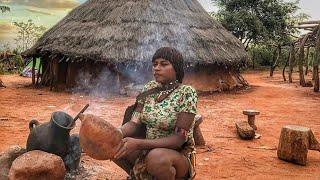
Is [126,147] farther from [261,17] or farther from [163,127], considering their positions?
[261,17]

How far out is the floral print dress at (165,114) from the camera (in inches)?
108

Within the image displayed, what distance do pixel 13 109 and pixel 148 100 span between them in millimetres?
6393

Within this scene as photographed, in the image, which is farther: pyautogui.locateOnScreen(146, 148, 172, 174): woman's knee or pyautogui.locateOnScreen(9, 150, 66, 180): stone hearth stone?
pyautogui.locateOnScreen(9, 150, 66, 180): stone hearth stone

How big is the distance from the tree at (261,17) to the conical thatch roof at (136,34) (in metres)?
10.5

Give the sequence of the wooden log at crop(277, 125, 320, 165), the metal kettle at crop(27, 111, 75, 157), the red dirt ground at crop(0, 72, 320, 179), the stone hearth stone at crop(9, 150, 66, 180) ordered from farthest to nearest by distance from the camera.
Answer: the wooden log at crop(277, 125, 320, 165) → the red dirt ground at crop(0, 72, 320, 179) → the metal kettle at crop(27, 111, 75, 157) → the stone hearth stone at crop(9, 150, 66, 180)

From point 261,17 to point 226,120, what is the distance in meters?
19.2

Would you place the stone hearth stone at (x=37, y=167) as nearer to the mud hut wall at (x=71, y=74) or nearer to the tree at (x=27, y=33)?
the mud hut wall at (x=71, y=74)

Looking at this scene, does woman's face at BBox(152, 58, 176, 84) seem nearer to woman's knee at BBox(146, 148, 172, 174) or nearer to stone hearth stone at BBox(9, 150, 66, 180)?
woman's knee at BBox(146, 148, 172, 174)

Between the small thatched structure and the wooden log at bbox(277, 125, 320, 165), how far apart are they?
7.04 m

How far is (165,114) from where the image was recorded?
2781 mm

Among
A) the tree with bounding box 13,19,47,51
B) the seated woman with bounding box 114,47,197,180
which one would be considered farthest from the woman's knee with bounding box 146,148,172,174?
the tree with bounding box 13,19,47,51

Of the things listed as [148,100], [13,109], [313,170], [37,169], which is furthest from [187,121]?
[13,109]

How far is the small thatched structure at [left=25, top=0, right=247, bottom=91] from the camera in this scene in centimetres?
1172

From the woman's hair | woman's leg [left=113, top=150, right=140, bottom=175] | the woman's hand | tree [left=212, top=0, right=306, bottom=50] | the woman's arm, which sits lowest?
woman's leg [left=113, top=150, right=140, bottom=175]
